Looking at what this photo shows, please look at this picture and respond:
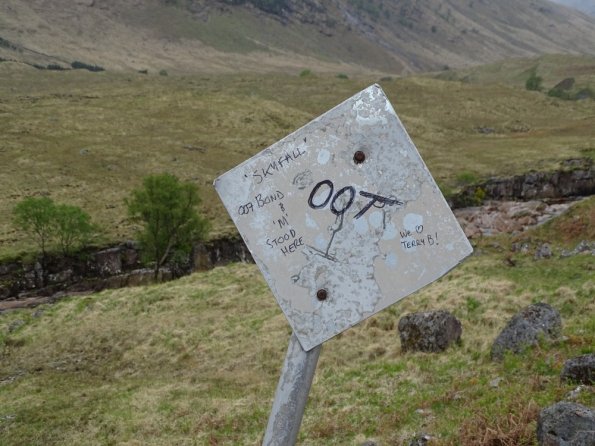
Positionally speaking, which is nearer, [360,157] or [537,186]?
[360,157]

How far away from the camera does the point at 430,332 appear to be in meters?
13.0

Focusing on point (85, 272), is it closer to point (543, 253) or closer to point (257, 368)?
point (257, 368)


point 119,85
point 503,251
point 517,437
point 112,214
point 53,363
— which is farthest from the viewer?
point 119,85

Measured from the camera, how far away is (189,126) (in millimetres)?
79500

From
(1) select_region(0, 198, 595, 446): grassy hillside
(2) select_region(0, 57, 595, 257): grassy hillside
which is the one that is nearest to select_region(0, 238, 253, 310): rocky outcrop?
(2) select_region(0, 57, 595, 257): grassy hillside

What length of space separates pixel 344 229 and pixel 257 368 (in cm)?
1298

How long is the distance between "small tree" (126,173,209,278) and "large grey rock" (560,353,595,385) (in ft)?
108

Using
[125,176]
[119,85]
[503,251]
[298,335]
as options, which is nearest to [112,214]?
[125,176]

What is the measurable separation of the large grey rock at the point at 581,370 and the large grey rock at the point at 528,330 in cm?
280

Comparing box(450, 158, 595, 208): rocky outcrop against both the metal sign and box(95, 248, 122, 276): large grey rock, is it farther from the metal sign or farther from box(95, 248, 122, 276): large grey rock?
the metal sign

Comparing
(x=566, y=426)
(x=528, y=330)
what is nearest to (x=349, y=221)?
(x=566, y=426)

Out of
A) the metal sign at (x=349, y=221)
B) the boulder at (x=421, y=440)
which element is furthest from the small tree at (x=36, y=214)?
the metal sign at (x=349, y=221)

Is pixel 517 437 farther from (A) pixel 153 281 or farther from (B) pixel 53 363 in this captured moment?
(A) pixel 153 281

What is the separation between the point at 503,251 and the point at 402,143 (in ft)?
82.3
